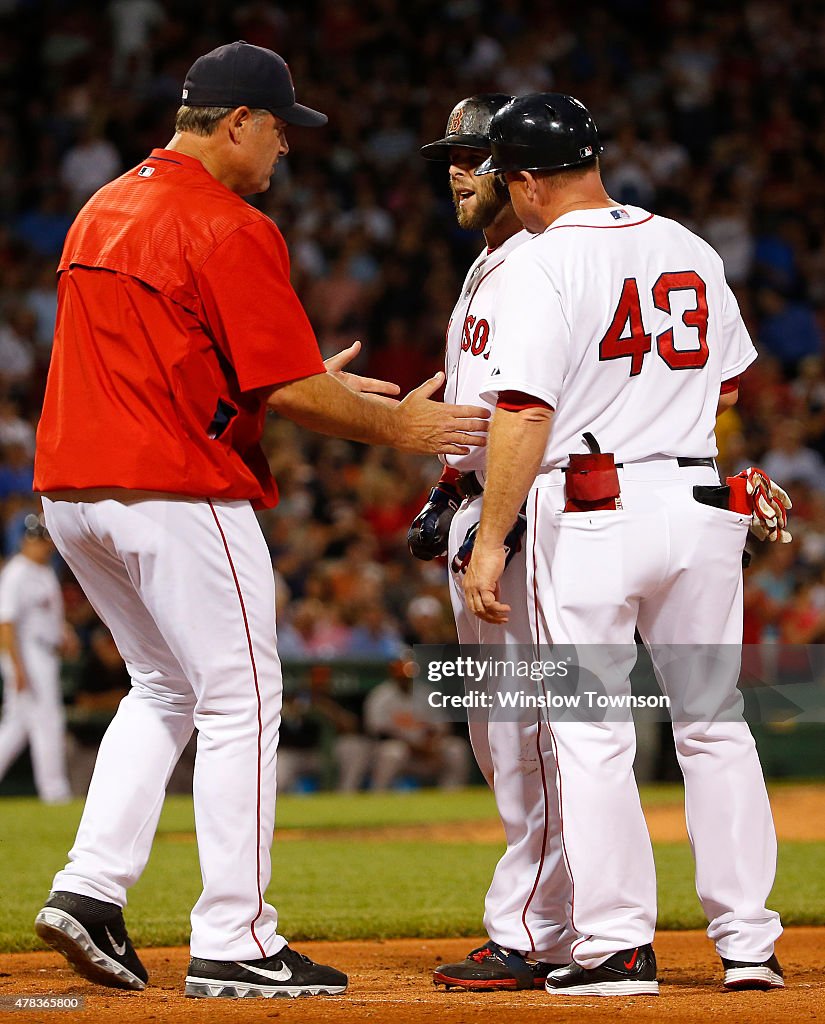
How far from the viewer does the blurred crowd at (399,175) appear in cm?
1360

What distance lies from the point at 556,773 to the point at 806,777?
8854mm

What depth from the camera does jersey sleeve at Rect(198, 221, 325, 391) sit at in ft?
12.3

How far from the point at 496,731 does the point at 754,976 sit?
0.96m

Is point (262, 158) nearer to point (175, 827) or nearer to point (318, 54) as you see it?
point (175, 827)

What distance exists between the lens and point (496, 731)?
4.28 m

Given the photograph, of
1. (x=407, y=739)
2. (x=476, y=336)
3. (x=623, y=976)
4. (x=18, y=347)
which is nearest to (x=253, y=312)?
(x=476, y=336)

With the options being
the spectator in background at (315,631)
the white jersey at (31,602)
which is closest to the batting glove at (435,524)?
the white jersey at (31,602)

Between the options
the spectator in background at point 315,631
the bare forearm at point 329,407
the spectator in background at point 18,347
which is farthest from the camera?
the spectator in background at point 18,347

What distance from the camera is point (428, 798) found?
11664 millimetres

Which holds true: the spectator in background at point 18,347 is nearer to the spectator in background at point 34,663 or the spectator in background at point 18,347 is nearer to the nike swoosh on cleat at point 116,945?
the spectator in background at point 34,663

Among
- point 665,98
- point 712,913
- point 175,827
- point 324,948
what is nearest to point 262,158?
point 712,913

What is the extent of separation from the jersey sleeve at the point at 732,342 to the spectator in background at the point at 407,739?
755cm
